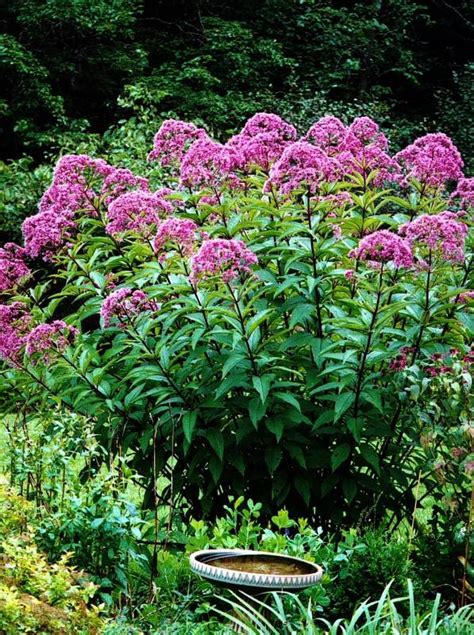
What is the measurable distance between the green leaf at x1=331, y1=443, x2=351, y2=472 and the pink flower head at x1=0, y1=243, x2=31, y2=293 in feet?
5.81

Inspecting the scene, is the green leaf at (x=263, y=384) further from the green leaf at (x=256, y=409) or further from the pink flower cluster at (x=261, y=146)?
the pink flower cluster at (x=261, y=146)

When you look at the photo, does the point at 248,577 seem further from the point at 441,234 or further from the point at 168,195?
the point at 168,195

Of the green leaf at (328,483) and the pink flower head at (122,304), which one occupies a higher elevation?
the pink flower head at (122,304)

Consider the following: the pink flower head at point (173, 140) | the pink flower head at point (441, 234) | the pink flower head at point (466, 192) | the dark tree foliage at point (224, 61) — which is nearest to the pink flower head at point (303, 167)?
the pink flower head at point (441, 234)

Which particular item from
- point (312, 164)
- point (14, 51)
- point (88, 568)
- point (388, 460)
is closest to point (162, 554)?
point (88, 568)

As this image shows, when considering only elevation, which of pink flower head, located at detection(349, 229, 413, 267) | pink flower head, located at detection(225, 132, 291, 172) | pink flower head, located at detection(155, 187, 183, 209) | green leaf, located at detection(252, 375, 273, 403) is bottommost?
green leaf, located at detection(252, 375, 273, 403)

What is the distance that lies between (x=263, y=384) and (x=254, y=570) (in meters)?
1.06

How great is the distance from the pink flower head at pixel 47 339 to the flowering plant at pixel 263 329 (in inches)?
0.4

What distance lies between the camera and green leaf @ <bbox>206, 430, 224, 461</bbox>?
447 centimetres

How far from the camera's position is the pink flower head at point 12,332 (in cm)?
484

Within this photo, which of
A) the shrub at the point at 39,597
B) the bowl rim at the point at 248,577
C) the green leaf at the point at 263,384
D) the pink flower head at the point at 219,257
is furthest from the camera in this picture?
the green leaf at the point at 263,384

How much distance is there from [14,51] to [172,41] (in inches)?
140

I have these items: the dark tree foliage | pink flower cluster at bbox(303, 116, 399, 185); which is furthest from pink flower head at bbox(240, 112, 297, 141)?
the dark tree foliage

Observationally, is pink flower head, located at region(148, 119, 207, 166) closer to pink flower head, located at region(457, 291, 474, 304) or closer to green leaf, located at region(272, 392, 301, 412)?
green leaf, located at region(272, 392, 301, 412)
